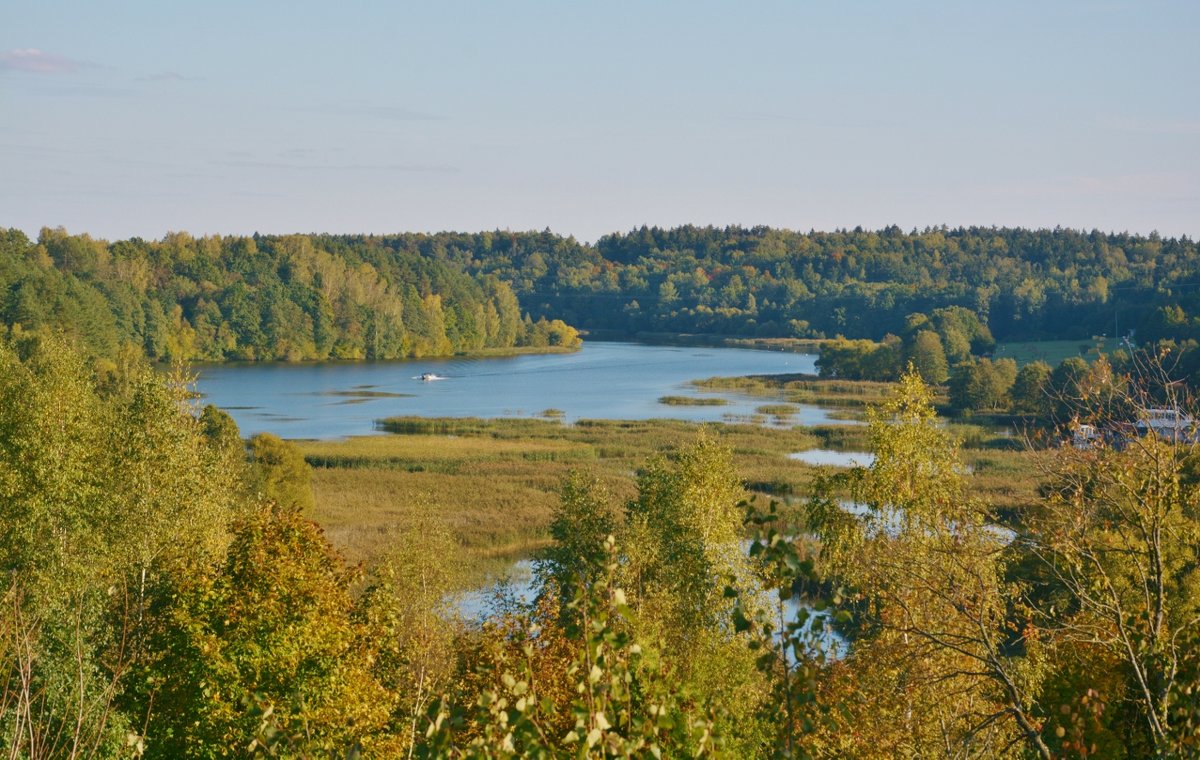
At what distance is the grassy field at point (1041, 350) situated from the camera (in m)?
114

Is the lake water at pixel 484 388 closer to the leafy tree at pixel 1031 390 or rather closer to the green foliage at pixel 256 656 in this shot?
the leafy tree at pixel 1031 390

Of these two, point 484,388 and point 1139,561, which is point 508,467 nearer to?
point 1139,561

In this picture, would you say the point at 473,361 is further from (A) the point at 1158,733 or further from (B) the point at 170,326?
(A) the point at 1158,733

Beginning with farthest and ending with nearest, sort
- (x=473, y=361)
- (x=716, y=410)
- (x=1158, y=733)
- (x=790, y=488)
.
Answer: (x=473, y=361)
(x=716, y=410)
(x=790, y=488)
(x=1158, y=733)

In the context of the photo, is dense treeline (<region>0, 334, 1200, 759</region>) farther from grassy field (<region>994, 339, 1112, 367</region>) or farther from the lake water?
grassy field (<region>994, 339, 1112, 367</region>)

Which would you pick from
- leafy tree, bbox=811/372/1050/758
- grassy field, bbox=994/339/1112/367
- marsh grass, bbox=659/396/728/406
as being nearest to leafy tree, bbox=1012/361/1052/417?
marsh grass, bbox=659/396/728/406

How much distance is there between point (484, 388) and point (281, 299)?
52034 millimetres

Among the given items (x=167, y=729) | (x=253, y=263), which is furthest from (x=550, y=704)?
(x=253, y=263)

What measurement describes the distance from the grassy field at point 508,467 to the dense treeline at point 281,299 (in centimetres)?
6616

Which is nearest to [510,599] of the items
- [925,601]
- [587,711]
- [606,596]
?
[925,601]

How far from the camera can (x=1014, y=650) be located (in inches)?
1222

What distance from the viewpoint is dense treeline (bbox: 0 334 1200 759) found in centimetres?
606

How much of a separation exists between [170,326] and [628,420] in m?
79.6

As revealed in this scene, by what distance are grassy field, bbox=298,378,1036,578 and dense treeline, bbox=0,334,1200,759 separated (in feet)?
26.9
